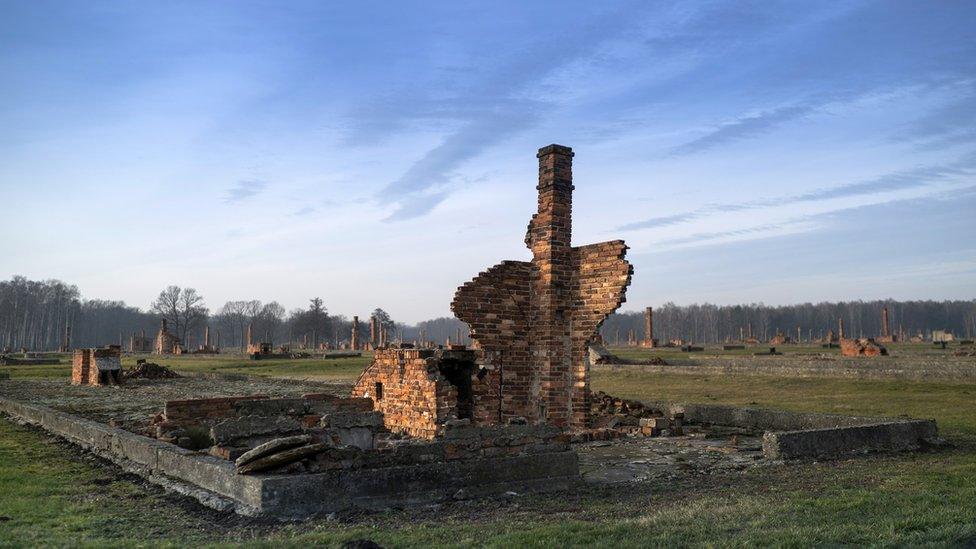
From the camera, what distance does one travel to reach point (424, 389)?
455 inches

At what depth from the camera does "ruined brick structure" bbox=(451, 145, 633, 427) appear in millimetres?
12906

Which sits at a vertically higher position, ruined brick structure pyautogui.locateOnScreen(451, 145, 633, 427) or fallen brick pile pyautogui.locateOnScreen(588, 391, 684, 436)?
ruined brick structure pyautogui.locateOnScreen(451, 145, 633, 427)

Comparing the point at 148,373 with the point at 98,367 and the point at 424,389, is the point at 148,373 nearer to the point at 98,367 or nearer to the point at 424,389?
the point at 98,367

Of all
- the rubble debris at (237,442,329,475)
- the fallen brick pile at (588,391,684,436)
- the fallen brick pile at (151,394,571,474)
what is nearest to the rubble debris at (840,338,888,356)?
the fallen brick pile at (588,391,684,436)

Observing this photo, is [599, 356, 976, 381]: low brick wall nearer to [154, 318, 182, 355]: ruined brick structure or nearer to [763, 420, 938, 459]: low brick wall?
[763, 420, 938, 459]: low brick wall

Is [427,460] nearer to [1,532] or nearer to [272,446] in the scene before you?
[272,446]

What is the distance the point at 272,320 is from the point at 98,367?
103092mm

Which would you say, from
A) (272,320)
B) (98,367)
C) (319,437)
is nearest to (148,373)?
(98,367)

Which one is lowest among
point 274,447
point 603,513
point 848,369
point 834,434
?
point 603,513

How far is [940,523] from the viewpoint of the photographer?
590 centimetres

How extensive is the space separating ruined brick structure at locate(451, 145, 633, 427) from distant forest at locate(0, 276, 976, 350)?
93.8 meters

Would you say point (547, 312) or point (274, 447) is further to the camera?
point (547, 312)

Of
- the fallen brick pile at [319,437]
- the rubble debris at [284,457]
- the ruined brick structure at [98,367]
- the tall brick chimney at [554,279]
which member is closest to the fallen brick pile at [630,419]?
the tall brick chimney at [554,279]

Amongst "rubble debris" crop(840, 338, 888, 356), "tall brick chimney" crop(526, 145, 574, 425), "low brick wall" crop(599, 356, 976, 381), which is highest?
"tall brick chimney" crop(526, 145, 574, 425)
